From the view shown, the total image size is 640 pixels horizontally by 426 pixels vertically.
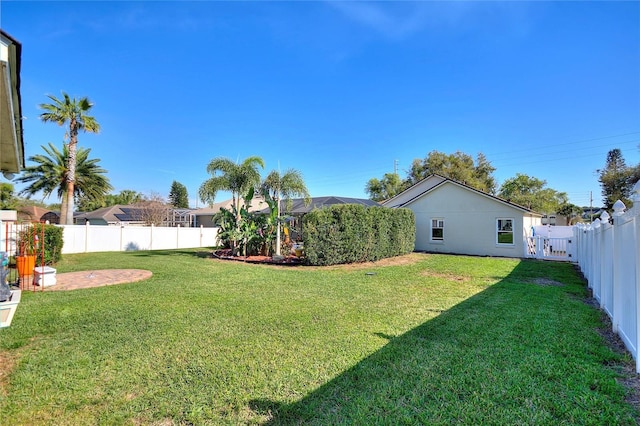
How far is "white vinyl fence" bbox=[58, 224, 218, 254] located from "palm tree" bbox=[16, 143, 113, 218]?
505 centimetres

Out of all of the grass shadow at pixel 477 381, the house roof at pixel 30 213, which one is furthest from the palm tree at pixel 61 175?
the grass shadow at pixel 477 381

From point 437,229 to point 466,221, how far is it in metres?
1.85

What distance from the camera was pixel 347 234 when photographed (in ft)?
42.4

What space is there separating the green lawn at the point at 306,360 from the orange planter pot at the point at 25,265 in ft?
7.66

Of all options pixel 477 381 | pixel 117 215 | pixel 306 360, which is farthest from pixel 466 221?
pixel 117 215

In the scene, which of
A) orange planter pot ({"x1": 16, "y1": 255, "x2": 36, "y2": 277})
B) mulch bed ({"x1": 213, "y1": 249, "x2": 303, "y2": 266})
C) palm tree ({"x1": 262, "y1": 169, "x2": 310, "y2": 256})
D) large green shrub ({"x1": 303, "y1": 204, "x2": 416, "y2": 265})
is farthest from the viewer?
palm tree ({"x1": 262, "y1": 169, "x2": 310, "y2": 256})

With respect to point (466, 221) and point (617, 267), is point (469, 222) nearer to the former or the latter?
point (466, 221)

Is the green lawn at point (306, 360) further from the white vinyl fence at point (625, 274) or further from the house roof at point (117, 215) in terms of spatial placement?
the house roof at point (117, 215)

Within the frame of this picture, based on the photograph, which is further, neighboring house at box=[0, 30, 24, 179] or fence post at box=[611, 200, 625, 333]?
fence post at box=[611, 200, 625, 333]

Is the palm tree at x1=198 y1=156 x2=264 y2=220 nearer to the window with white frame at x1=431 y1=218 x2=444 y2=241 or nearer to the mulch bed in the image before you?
the mulch bed

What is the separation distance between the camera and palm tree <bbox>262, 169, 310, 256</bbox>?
14.8 m

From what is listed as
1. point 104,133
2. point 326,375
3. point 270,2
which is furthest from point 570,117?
point 104,133

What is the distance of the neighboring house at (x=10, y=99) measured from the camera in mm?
2855

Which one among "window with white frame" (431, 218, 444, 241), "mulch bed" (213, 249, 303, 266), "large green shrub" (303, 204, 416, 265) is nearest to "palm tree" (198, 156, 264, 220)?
"mulch bed" (213, 249, 303, 266)
